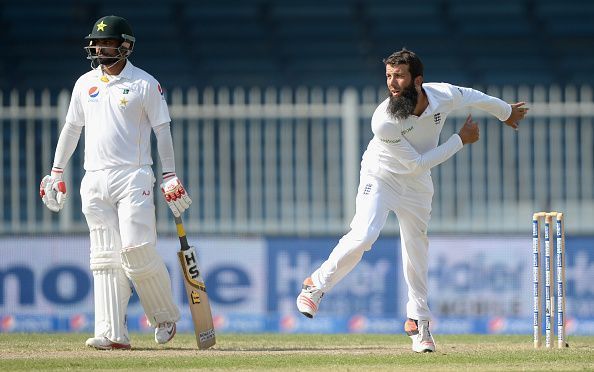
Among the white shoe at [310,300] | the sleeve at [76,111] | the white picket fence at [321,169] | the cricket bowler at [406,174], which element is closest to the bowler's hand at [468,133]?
the cricket bowler at [406,174]

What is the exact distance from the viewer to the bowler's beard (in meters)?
6.81

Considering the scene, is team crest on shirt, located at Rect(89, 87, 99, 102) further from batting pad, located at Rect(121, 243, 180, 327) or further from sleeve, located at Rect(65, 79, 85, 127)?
batting pad, located at Rect(121, 243, 180, 327)

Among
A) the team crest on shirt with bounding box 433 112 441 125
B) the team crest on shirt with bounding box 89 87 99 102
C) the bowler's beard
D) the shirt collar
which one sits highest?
the shirt collar

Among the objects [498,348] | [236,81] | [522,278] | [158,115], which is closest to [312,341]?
[498,348]

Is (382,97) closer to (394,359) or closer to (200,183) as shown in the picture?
(200,183)

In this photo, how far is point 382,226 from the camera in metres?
6.98

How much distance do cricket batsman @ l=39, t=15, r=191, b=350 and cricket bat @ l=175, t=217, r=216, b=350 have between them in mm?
136

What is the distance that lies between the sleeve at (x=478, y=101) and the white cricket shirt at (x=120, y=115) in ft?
5.11

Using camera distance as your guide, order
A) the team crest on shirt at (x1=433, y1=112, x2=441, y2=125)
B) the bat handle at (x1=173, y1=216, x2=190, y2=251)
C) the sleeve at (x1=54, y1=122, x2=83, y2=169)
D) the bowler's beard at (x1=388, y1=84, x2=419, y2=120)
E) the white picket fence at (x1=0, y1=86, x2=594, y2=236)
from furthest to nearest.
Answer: the white picket fence at (x1=0, y1=86, x2=594, y2=236) → the sleeve at (x1=54, y1=122, x2=83, y2=169) → the bat handle at (x1=173, y1=216, x2=190, y2=251) → the team crest on shirt at (x1=433, y1=112, x2=441, y2=125) → the bowler's beard at (x1=388, y1=84, x2=419, y2=120)

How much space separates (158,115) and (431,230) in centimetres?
446

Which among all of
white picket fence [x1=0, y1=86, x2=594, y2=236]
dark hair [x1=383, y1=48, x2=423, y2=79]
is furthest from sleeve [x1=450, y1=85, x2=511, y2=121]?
white picket fence [x1=0, y1=86, x2=594, y2=236]

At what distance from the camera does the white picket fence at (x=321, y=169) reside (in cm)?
1152

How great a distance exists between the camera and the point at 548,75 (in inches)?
663

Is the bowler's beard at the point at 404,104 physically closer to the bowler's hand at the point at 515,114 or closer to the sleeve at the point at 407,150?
the sleeve at the point at 407,150
